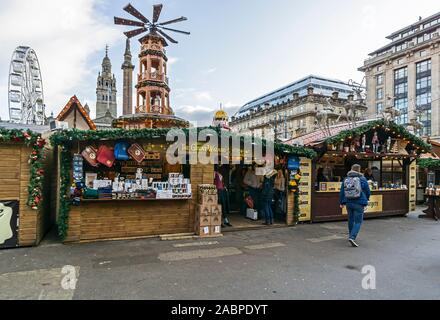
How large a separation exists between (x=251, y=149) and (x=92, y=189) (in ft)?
16.2

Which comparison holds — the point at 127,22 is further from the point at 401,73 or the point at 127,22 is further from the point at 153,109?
the point at 401,73

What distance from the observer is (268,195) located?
9.74m

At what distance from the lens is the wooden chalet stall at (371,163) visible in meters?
10.5

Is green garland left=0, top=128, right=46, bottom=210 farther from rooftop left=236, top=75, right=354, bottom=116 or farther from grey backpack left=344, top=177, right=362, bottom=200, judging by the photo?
rooftop left=236, top=75, right=354, bottom=116

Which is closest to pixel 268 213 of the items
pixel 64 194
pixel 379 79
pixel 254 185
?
pixel 254 185

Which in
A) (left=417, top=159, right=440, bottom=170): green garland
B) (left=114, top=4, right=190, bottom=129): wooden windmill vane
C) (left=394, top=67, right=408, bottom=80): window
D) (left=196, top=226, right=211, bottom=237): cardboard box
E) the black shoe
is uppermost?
(left=394, top=67, right=408, bottom=80): window

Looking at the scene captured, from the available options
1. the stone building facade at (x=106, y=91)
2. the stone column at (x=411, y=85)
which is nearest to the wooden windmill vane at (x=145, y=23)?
the stone column at (x=411, y=85)

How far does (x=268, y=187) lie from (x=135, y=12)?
17.3 meters

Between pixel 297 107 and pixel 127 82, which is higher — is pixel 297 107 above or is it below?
below

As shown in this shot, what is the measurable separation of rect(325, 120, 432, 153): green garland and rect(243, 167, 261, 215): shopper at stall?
2853mm

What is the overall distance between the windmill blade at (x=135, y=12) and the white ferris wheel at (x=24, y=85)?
23.6 feet

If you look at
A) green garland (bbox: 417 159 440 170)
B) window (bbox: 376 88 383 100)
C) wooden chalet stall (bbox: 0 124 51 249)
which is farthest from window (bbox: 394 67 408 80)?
wooden chalet stall (bbox: 0 124 51 249)

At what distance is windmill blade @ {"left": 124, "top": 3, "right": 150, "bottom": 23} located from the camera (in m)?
19.7
